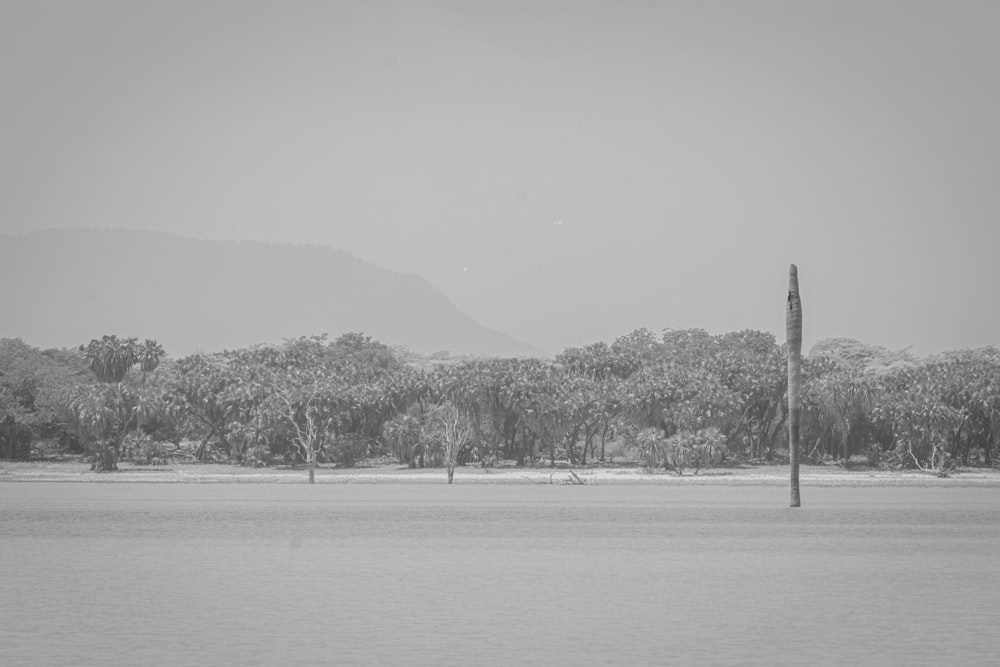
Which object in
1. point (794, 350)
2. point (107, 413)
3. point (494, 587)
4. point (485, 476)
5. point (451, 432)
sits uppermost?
point (794, 350)

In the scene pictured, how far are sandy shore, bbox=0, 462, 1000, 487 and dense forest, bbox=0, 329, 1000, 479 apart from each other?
1633mm

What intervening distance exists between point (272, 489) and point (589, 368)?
34947 millimetres

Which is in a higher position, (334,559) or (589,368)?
(589,368)

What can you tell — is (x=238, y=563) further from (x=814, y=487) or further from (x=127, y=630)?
(x=814, y=487)

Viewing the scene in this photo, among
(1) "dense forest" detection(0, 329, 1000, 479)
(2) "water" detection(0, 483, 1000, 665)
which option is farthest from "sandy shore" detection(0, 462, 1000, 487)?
(2) "water" detection(0, 483, 1000, 665)

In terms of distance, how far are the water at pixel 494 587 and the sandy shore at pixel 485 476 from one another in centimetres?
2631

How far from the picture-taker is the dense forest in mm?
88438

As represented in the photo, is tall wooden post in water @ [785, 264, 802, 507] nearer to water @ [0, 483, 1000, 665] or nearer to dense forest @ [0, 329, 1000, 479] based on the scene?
water @ [0, 483, 1000, 665]

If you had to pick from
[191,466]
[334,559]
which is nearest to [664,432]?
[191,466]

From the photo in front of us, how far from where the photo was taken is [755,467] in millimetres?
94750

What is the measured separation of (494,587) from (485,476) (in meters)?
61.2

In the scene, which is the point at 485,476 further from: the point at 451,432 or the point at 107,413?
the point at 107,413

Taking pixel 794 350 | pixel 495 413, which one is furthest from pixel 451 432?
pixel 794 350

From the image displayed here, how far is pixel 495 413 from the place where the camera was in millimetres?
94188
